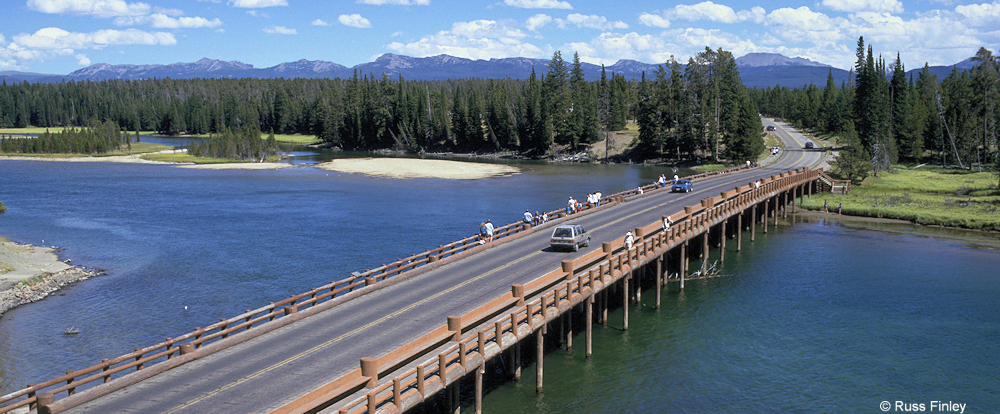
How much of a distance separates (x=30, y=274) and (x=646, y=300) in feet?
135

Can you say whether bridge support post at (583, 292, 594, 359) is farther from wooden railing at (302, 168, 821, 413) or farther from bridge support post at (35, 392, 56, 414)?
bridge support post at (35, 392, 56, 414)

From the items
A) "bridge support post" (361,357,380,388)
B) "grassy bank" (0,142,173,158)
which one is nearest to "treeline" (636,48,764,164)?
"bridge support post" (361,357,380,388)

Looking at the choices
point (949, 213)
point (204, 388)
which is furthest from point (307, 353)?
point (949, 213)

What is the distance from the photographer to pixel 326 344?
24.2 metres

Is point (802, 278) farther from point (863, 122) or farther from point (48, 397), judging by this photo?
point (863, 122)

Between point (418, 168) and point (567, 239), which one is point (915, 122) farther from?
point (567, 239)

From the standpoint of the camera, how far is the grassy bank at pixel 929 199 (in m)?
67.7

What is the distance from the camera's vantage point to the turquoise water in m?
27.3

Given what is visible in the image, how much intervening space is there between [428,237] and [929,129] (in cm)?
9872

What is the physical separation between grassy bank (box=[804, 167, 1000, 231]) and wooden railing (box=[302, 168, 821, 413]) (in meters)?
44.7

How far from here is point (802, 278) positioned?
1832 inches

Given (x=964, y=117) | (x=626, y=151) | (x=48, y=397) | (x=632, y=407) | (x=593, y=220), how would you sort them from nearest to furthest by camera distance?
(x=48, y=397) → (x=632, y=407) → (x=593, y=220) → (x=964, y=117) → (x=626, y=151)

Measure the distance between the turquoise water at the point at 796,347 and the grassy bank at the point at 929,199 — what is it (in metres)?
18.7

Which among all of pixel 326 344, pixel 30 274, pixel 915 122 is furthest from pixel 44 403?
pixel 915 122
